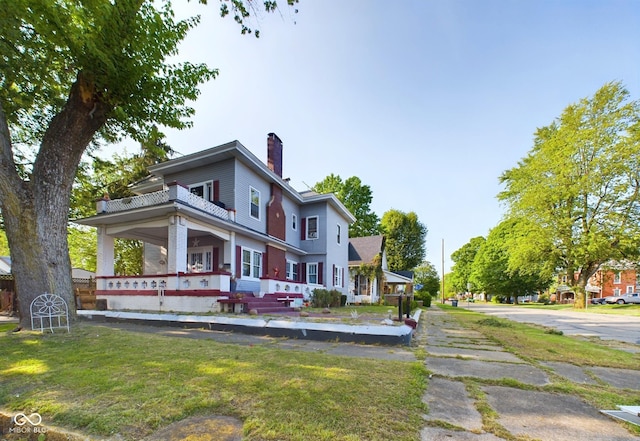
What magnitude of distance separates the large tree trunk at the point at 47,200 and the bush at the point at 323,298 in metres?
12.0

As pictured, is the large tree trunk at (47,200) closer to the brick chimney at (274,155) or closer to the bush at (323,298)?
the brick chimney at (274,155)

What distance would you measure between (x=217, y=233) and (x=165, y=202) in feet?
8.56

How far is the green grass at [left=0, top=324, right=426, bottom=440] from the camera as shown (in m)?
2.40

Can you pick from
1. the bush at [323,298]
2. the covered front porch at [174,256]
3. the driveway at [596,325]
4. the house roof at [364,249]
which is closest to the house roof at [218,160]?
the covered front porch at [174,256]

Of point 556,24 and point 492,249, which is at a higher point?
point 556,24

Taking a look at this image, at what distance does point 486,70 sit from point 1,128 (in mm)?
14599

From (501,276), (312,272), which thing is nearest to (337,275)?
Answer: (312,272)

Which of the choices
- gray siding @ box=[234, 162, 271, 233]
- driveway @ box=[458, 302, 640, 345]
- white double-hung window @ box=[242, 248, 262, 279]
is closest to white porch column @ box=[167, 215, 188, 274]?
gray siding @ box=[234, 162, 271, 233]

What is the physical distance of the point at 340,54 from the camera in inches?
440

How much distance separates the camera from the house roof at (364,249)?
2584 cm

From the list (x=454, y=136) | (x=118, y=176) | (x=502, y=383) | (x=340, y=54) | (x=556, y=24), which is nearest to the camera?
(x=502, y=383)

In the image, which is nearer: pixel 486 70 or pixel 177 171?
pixel 486 70

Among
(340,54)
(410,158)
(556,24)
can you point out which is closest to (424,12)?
(340,54)

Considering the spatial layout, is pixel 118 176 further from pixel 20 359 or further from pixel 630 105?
pixel 630 105
